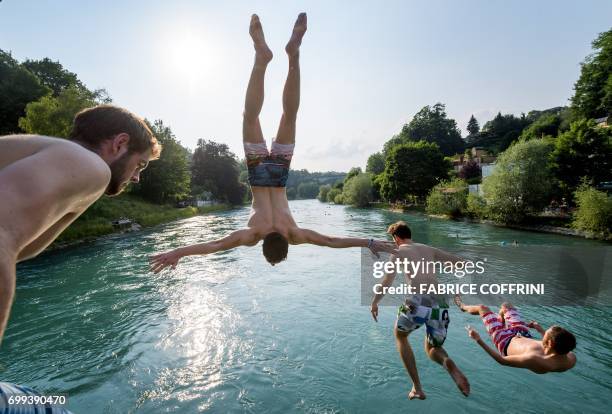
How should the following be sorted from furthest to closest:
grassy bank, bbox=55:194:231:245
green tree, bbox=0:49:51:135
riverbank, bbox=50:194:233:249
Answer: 1. green tree, bbox=0:49:51:135
2. grassy bank, bbox=55:194:231:245
3. riverbank, bbox=50:194:233:249

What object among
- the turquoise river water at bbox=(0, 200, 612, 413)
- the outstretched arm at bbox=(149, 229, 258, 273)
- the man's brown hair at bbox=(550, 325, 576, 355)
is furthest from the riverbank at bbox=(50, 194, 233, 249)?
the man's brown hair at bbox=(550, 325, 576, 355)

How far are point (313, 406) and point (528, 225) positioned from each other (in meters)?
34.3

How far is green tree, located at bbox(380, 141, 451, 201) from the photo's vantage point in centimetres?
5950

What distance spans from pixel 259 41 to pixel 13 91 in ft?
165

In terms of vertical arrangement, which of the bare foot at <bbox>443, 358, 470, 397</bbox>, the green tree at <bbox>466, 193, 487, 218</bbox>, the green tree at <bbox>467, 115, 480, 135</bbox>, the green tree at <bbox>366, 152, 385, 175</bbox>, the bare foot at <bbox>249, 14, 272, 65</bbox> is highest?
the green tree at <bbox>467, 115, 480, 135</bbox>

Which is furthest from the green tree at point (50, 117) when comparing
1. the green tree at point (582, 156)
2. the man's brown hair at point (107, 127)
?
the green tree at point (582, 156)

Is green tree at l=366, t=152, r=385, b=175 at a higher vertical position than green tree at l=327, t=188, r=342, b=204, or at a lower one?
higher

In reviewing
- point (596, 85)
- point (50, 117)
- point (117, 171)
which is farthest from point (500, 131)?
point (117, 171)

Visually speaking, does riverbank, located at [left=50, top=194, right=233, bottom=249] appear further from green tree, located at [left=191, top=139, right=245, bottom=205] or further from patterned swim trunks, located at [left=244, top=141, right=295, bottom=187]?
patterned swim trunks, located at [left=244, top=141, right=295, bottom=187]

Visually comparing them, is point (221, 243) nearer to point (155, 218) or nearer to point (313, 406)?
point (313, 406)

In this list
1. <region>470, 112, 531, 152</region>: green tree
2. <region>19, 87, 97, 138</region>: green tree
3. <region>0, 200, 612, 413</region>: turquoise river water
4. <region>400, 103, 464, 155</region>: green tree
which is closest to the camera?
<region>0, 200, 612, 413</region>: turquoise river water

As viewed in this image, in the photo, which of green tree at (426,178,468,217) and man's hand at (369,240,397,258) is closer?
man's hand at (369,240,397,258)

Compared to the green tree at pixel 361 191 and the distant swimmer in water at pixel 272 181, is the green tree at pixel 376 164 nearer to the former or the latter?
the green tree at pixel 361 191

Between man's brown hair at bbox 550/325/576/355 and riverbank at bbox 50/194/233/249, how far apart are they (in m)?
29.1
